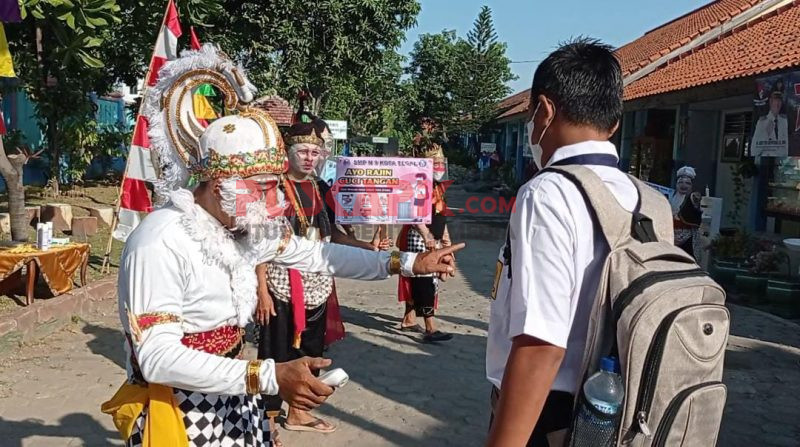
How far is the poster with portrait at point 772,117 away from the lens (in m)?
8.26

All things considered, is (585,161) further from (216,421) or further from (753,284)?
(753,284)

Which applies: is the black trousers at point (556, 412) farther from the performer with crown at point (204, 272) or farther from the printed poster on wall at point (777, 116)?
the printed poster on wall at point (777, 116)

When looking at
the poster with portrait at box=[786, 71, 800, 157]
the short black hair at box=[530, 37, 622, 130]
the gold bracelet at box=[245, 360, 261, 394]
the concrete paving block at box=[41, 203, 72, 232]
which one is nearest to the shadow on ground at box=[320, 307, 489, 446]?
the gold bracelet at box=[245, 360, 261, 394]

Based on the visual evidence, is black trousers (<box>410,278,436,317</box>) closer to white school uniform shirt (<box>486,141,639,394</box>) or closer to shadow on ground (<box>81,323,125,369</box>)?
shadow on ground (<box>81,323,125,369</box>)

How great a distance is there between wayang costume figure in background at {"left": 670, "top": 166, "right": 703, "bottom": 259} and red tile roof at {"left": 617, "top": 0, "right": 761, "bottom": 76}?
7342mm

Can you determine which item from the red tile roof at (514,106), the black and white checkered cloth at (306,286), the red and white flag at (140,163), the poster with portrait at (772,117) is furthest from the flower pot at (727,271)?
the red tile roof at (514,106)

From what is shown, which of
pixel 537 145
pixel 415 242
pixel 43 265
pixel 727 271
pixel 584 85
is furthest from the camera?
pixel 727 271

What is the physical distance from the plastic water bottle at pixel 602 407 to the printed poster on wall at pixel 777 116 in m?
7.98

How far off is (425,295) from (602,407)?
15.8 feet

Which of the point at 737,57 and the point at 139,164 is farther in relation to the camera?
the point at 737,57

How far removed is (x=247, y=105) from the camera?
2.31 metres

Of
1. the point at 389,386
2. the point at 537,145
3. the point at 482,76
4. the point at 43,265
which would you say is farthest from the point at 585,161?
the point at 482,76

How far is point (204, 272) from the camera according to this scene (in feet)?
6.59

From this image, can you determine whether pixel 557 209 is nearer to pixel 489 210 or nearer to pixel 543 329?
pixel 543 329
